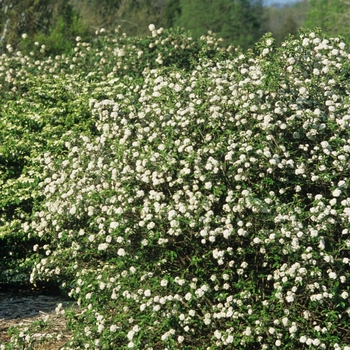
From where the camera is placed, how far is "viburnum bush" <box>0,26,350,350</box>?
5.00 metres

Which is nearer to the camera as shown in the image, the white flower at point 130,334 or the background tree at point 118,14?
the white flower at point 130,334

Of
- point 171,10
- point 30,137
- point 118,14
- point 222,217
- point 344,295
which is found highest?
point 171,10

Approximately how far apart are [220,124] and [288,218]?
103 centimetres

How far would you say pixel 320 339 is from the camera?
4.91 meters

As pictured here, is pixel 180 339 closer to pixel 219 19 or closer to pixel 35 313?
pixel 35 313

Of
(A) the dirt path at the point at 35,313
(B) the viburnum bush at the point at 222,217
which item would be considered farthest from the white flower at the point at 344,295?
(A) the dirt path at the point at 35,313

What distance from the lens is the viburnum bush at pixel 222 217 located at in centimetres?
500

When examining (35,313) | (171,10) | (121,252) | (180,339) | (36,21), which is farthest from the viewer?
(171,10)

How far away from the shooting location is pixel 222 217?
5.19 meters

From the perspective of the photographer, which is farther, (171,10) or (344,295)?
(171,10)

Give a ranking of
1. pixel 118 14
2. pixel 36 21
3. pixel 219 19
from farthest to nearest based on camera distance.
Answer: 1. pixel 219 19
2. pixel 118 14
3. pixel 36 21

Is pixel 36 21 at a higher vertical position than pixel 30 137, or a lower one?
higher

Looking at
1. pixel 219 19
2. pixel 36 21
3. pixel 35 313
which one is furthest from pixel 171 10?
pixel 35 313

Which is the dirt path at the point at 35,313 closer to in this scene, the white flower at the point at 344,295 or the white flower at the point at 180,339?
the white flower at the point at 180,339
